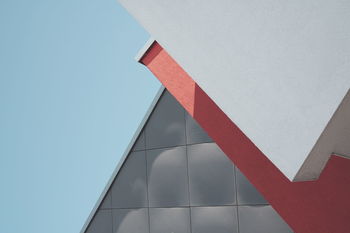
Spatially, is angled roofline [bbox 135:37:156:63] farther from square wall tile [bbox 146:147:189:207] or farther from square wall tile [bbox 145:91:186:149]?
square wall tile [bbox 146:147:189:207]

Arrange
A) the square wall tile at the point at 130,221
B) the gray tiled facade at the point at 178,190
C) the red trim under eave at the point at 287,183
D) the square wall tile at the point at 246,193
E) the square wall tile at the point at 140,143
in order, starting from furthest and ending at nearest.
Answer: the square wall tile at the point at 140,143 < the square wall tile at the point at 130,221 < the gray tiled facade at the point at 178,190 < the square wall tile at the point at 246,193 < the red trim under eave at the point at 287,183

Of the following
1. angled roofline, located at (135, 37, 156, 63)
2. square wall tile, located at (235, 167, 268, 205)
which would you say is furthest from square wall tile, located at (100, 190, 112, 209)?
angled roofline, located at (135, 37, 156, 63)

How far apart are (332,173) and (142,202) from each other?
31.4 feet

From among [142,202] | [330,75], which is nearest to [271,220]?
[142,202]

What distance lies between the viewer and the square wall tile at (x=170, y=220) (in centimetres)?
1304

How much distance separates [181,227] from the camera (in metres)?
13.1

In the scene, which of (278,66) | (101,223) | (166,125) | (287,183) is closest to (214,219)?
(166,125)

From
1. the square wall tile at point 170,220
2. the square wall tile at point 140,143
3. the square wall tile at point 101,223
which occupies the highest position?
the square wall tile at point 140,143

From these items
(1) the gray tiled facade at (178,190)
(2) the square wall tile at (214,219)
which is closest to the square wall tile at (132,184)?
(1) the gray tiled facade at (178,190)

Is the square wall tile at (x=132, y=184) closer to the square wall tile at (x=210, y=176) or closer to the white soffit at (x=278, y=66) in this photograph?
the square wall tile at (x=210, y=176)

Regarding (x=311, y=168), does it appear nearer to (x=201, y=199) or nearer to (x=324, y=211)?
(x=324, y=211)

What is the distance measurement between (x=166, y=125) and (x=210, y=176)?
2296 millimetres

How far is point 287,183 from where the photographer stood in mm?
5793

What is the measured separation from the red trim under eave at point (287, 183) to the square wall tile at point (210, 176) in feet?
18.8
